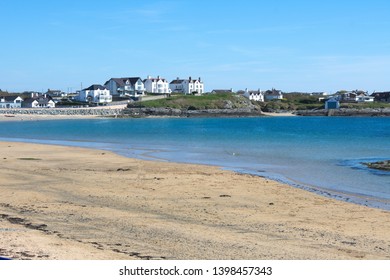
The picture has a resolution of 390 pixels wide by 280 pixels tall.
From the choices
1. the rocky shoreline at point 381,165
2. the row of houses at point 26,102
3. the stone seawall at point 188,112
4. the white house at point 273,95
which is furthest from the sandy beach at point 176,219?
the white house at point 273,95

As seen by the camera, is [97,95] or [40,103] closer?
[40,103]

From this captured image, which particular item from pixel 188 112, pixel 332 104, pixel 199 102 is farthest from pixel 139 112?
pixel 332 104

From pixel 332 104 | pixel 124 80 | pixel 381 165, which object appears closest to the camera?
pixel 381 165

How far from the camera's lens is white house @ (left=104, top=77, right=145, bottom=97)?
467ft

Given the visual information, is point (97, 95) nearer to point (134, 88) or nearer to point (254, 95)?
point (134, 88)

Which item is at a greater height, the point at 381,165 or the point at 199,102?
the point at 199,102

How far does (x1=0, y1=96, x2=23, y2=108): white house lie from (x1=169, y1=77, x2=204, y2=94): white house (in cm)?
4246

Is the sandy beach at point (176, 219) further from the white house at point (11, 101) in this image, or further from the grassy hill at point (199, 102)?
the white house at point (11, 101)

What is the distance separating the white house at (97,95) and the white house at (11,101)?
1653 cm

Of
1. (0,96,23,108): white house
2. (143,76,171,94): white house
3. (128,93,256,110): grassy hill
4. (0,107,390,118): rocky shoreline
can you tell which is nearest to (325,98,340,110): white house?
(0,107,390,118): rocky shoreline

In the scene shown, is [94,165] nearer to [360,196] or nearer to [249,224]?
[360,196]

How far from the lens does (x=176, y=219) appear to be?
44.6 feet

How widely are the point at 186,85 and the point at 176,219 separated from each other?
143m

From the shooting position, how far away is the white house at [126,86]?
142 m
